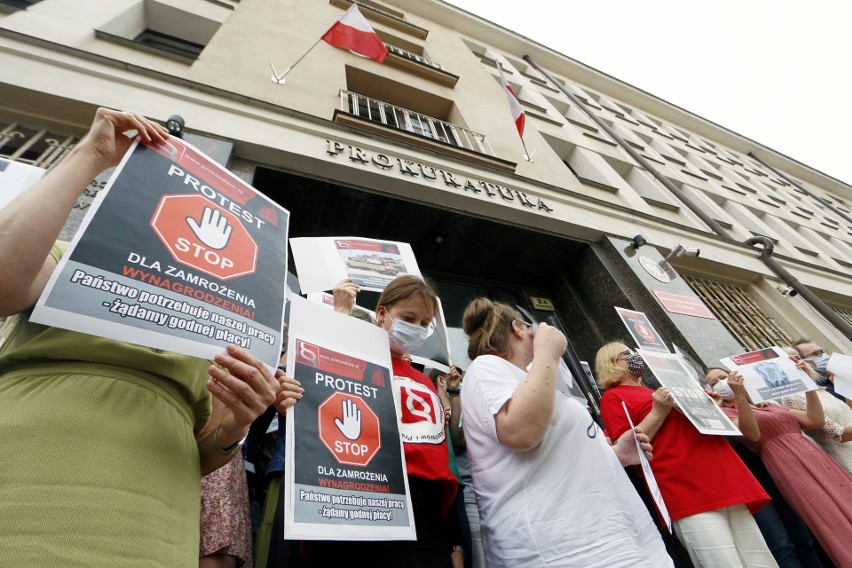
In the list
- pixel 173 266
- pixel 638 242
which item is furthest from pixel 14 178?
pixel 638 242

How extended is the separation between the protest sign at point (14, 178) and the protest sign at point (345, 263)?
43.2 inches

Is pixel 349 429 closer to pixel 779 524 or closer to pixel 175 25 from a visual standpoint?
pixel 779 524

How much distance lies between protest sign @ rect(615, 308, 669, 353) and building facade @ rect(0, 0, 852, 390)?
67 cm

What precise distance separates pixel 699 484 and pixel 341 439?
1.94 meters

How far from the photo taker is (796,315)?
5816 millimetres

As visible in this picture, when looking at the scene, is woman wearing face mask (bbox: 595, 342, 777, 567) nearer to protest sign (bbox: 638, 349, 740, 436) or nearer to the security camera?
protest sign (bbox: 638, 349, 740, 436)

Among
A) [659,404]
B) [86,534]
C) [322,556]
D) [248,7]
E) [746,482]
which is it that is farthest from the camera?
[248,7]

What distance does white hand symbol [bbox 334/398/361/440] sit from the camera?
137 centimetres

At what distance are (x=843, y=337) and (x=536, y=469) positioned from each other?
310 inches

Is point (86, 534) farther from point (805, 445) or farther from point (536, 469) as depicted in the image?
point (805, 445)

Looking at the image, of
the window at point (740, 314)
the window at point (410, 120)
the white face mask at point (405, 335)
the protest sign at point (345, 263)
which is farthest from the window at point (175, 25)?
the window at point (740, 314)

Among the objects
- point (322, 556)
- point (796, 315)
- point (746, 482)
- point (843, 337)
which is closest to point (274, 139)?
point (322, 556)

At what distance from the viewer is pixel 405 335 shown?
1.93 meters

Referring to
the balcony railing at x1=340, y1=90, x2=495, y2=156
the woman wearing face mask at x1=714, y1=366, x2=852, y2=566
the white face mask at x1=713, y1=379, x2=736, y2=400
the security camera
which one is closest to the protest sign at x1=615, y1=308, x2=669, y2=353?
the white face mask at x1=713, y1=379, x2=736, y2=400
